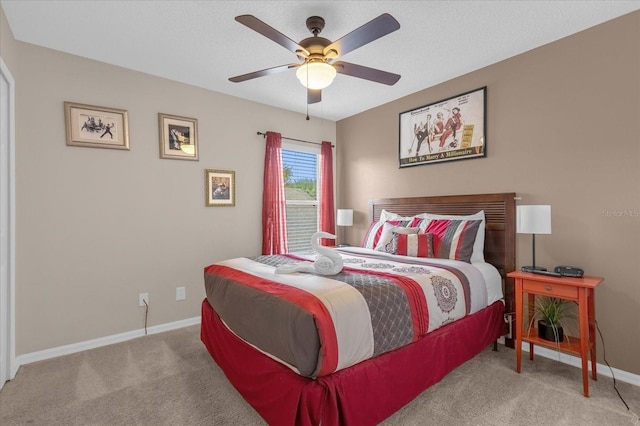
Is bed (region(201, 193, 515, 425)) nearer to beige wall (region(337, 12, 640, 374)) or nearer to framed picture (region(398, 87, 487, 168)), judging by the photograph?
beige wall (region(337, 12, 640, 374))

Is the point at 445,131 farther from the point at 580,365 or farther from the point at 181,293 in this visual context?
the point at 181,293

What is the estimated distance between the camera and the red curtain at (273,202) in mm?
3998

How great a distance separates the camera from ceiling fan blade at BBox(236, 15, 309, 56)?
1742 mm

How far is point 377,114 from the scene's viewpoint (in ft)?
13.9

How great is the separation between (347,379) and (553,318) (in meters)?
1.81

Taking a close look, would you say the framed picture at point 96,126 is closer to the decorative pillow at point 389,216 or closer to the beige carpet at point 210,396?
the beige carpet at point 210,396

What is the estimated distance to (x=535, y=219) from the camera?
2.38 metres

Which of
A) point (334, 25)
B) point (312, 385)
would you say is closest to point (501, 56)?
point (334, 25)

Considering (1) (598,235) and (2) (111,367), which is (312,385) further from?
(1) (598,235)

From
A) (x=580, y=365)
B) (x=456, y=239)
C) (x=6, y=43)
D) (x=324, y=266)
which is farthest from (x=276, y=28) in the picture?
(x=580, y=365)

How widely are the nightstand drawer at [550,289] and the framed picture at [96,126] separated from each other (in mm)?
3691

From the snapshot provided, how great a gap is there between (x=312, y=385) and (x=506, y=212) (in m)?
2.39

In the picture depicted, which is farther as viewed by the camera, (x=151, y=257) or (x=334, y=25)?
(x=151, y=257)

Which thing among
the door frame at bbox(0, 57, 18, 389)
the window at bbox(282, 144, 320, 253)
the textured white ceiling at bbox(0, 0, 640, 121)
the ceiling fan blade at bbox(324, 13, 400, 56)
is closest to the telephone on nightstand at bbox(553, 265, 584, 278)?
the textured white ceiling at bbox(0, 0, 640, 121)
